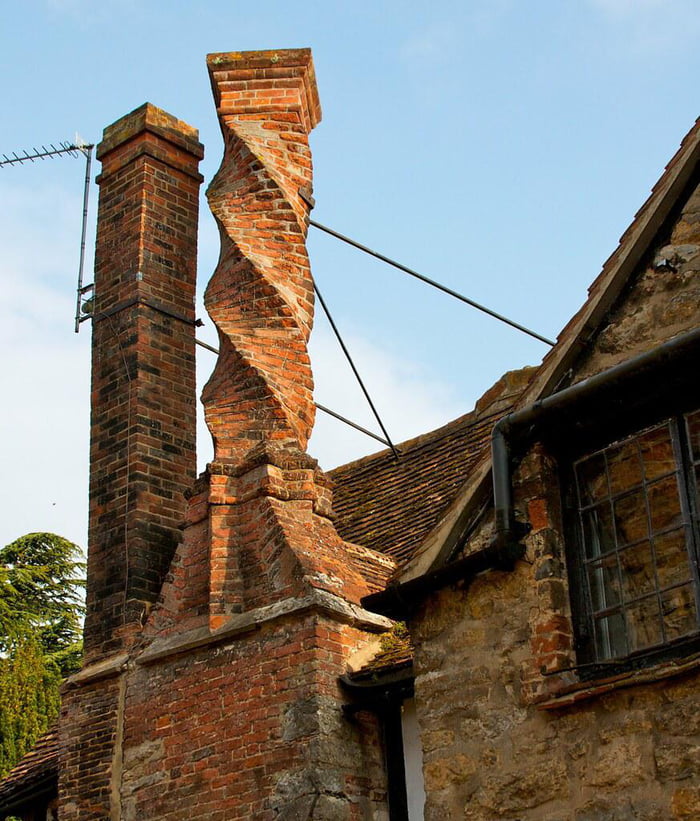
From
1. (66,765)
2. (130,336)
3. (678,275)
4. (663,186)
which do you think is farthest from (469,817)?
(130,336)

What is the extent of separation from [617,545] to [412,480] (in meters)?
5.48

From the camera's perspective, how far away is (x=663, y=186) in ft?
24.9

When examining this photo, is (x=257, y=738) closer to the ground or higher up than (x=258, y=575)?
closer to the ground

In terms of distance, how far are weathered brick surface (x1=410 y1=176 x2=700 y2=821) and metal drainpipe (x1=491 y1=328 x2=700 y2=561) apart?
13cm

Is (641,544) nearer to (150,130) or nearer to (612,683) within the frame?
(612,683)

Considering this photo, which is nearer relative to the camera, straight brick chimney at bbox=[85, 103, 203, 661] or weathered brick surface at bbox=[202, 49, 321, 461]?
weathered brick surface at bbox=[202, 49, 321, 461]

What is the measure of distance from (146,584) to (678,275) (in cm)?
540

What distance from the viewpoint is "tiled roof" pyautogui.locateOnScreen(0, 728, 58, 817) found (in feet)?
36.5

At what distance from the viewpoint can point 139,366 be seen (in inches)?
453

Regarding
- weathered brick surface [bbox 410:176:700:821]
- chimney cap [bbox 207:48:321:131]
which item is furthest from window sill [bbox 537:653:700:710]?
chimney cap [bbox 207:48:321:131]

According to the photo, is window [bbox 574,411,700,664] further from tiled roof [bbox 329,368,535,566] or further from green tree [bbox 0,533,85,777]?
green tree [bbox 0,533,85,777]

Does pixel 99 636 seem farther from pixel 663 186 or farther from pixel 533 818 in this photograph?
pixel 663 186

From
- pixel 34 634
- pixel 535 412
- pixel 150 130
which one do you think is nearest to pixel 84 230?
pixel 150 130

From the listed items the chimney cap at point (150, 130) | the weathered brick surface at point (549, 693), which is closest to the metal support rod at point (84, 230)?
the chimney cap at point (150, 130)
